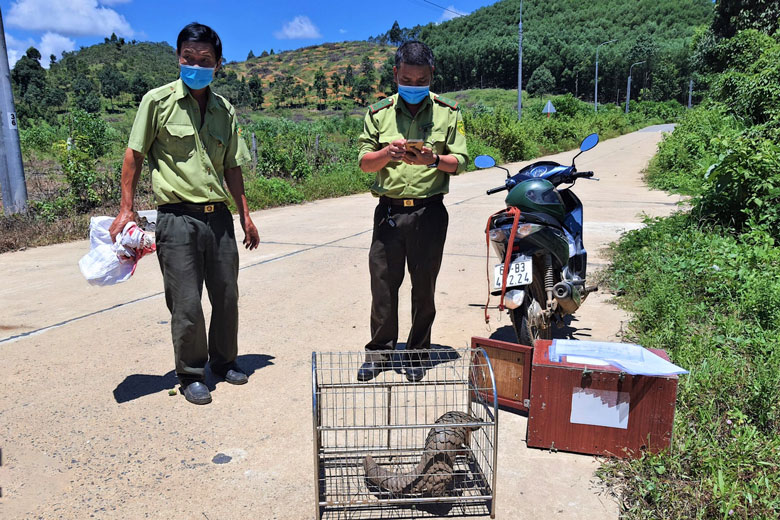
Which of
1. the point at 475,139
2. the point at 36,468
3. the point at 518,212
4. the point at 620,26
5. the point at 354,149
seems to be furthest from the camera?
the point at 620,26

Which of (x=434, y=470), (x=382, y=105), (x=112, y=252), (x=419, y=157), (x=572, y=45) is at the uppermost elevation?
(x=572, y=45)

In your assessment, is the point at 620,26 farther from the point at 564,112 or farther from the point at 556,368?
the point at 556,368

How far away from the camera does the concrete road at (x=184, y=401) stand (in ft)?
8.65

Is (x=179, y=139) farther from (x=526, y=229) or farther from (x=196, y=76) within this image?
(x=526, y=229)

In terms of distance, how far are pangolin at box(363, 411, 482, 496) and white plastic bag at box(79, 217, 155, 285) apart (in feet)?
6.48

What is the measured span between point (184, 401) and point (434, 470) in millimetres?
1820

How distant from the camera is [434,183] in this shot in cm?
366

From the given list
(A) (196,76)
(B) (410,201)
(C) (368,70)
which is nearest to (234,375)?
(B) (410,201)

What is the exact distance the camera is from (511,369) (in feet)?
10.8

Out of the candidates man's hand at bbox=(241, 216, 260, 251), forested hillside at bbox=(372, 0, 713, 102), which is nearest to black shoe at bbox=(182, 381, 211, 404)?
man's hand at bbox=(241, 216, 260, 251)

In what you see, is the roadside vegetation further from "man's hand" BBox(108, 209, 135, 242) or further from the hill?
the hill

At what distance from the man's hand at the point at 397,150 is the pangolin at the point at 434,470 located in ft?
4.89

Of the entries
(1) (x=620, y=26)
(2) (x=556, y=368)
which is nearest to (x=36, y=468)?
(2) (x=556, y=368)

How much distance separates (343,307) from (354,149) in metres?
12.2
